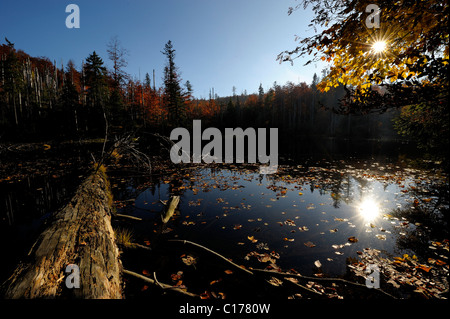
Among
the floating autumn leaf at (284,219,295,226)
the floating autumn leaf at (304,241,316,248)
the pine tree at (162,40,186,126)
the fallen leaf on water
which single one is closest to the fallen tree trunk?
the fallen leaf on water

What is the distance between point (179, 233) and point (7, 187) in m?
8.28

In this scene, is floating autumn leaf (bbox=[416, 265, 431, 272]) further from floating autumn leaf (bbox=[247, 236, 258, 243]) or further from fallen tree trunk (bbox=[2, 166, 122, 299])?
fallen tree trunk (bbox=[2, 166, 122, 299])

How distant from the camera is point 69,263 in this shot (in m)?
2.18

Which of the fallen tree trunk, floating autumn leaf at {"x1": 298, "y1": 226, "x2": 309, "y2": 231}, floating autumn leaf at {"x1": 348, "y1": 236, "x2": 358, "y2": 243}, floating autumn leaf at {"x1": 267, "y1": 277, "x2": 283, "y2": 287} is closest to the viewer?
the fallen tree trunk

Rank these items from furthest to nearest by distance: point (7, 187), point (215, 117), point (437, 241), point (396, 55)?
1. point (215, 117)
2. point (7, 187)
3. point (437, 241)
4. point (396, 55)

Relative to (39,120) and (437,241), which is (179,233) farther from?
(39,120)

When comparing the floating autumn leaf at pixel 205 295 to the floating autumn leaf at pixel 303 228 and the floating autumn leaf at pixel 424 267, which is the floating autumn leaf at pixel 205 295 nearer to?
the floating autumn leaf at pixel 303 228

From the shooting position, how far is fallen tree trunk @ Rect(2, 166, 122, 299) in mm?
1771

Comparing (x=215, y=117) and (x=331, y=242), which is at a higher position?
(x=215, y=117)

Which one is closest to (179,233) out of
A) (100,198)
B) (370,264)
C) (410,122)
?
(100,198)

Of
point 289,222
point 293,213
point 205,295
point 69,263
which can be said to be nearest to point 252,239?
point 289,222

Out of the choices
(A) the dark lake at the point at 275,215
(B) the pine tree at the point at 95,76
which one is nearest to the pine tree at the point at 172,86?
(B) the pine tree at the point at 95,76

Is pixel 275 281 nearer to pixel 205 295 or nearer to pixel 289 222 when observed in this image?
pixel 205 295

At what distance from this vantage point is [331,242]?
155 inches
